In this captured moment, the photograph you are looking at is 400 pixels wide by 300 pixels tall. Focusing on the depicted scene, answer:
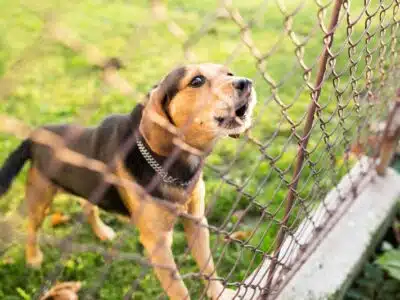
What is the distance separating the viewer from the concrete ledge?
7.88 ft

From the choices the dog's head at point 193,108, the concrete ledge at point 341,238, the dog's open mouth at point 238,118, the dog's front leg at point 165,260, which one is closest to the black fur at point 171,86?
the dog's head at point 193,108

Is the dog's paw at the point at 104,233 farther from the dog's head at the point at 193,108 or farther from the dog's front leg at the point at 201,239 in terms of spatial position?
the dog's head at the point at 193,108

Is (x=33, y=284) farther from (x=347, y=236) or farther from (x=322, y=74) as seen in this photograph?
(x=322, y=74)

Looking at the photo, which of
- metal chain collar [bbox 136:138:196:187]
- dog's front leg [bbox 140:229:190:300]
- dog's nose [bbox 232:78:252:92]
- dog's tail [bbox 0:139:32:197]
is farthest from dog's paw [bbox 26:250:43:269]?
dog's nose [bbox 232:78:252:92]

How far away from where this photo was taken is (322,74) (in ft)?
6.29

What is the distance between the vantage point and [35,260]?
3096 mm

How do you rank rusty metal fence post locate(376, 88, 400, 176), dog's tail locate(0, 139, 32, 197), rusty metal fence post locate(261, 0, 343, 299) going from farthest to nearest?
1. rusty metal fence post locate(376, 88, 400, 176)
2. dog's tail locate(0, 139, 32, 197)
3. rusty metal fence post locate(261, 0, 343, 299)

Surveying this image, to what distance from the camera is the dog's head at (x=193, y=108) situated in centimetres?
229

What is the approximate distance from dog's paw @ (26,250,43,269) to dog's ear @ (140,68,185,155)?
3.95 feet

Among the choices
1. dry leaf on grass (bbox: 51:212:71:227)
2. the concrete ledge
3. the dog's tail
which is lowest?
dry leaf on grass (bbox: 51:212:71:227)

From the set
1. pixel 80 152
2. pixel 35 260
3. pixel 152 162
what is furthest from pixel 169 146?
pixel 35 260

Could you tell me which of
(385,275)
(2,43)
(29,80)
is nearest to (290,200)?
(385,275)

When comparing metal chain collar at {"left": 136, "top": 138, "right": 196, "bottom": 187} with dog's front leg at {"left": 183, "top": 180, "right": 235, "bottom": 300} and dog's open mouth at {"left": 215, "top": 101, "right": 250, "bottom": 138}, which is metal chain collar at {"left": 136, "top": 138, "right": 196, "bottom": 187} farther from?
dog's open mouth at {"left": 215, "top": 101, "right": 250, "bottom": 138}

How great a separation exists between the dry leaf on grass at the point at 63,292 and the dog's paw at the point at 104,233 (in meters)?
0.44
